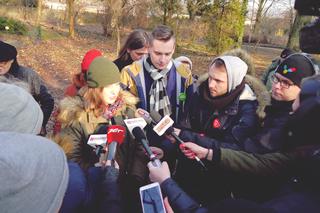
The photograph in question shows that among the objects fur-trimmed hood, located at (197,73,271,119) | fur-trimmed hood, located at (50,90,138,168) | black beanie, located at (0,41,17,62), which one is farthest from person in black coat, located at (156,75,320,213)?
black beanie, located at (0,41,17,62)

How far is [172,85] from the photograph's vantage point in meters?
2.95

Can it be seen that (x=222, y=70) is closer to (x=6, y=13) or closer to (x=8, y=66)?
(x=8, y=66)

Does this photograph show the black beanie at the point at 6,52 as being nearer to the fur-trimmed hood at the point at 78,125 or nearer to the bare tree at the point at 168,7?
the fur-trimmed hood at the point at 78,125

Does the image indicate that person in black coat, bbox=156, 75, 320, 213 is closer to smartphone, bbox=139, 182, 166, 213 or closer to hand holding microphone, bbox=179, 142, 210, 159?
smartphone, bbox=139, 182, 166, 213

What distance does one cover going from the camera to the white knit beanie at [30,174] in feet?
2.72

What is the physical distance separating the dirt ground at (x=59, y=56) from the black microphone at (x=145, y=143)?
436 centimetres

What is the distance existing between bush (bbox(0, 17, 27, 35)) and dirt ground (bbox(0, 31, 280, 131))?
0.40m

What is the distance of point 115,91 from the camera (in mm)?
2375

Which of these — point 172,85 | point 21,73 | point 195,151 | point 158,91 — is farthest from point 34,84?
point 195,151

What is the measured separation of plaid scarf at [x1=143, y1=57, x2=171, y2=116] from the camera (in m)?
2.86

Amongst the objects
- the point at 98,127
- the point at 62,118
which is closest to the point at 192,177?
the point at 98,127

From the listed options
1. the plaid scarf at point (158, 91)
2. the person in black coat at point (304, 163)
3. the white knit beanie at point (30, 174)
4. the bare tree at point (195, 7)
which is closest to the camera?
the white knit beanie at point (30, 174)

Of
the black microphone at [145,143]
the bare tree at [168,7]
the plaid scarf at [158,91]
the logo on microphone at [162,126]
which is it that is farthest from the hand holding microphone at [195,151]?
the bare tree at [168,7]

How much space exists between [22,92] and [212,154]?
128 cm
